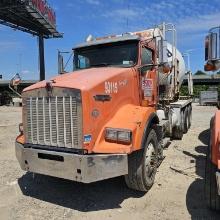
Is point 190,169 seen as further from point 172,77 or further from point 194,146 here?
point 172,77

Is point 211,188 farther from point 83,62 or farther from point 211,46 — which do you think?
point 83,62

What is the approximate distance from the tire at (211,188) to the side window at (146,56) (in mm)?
2931

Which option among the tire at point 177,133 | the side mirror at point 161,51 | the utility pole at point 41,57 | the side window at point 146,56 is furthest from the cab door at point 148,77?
the utility pole at point 41,57

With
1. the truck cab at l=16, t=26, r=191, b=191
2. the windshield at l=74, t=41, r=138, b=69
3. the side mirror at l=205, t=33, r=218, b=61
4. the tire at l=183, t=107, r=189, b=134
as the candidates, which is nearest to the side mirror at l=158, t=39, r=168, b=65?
the truck cab at l=16, t=26, r=191, b=191

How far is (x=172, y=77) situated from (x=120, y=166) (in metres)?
6.51

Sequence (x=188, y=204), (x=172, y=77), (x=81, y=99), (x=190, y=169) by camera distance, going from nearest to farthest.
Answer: (x=81, y=99), (x=188, y=204), (x=190, y=169), (x=172, y=77)

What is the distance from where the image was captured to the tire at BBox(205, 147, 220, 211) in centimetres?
538

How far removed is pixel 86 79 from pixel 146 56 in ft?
6.90

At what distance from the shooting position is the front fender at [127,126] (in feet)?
19.4

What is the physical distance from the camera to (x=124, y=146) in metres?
5.95

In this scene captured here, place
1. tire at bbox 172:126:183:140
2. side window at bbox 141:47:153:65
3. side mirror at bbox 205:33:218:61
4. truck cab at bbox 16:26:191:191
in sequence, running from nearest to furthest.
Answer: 1. side mirror at bbox 205:33:218:61
2. truck cab at bbox 16:26:191:191
3. side window at bbox 141:47:153:65
4. tire at bbox 172:126:183:140

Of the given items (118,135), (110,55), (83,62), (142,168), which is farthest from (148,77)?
(118,135)

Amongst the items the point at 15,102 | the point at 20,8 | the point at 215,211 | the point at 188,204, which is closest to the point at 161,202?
the point at 188,204

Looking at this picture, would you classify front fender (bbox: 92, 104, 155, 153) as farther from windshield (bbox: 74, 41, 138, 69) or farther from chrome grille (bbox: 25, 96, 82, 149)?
windshield (bbox: 74, 41, 138, 69)
